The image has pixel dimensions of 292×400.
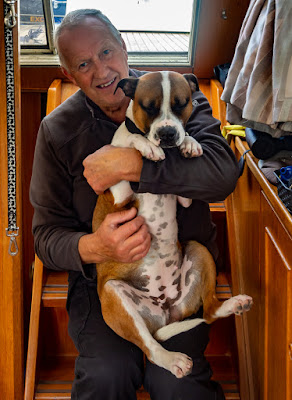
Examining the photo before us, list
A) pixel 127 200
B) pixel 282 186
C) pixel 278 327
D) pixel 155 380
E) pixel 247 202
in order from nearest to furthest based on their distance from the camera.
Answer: pixel 282 186, pixel 278 327, pixel 155 380, pixel 127 200, pixel 247 202

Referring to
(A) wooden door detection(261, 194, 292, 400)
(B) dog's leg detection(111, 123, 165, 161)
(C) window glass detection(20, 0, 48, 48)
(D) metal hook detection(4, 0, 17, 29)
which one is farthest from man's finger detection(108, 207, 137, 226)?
(C) window glass detection(20, 0, 48, 48)

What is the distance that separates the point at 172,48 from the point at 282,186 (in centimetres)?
148

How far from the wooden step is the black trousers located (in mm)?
399

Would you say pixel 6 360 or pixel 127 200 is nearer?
pixel 127 200

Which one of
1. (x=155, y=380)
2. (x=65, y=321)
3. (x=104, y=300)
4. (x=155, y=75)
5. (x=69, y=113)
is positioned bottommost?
(x=65, y=321)

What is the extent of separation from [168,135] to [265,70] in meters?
0.33

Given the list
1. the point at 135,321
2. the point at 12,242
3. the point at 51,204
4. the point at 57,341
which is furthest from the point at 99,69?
A: the point at 57,341

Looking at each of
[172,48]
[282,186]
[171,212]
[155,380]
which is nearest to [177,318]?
[155,380]

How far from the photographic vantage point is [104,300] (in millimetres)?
1628

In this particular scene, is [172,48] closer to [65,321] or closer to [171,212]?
[171,212]

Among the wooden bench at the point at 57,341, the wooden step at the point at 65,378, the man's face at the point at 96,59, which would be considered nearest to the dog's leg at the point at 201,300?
the wooden bench at the point at 57,341

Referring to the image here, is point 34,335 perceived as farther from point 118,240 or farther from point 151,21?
point 151,21

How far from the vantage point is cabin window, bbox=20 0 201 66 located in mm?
2381

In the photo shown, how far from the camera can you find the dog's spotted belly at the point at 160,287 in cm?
167
